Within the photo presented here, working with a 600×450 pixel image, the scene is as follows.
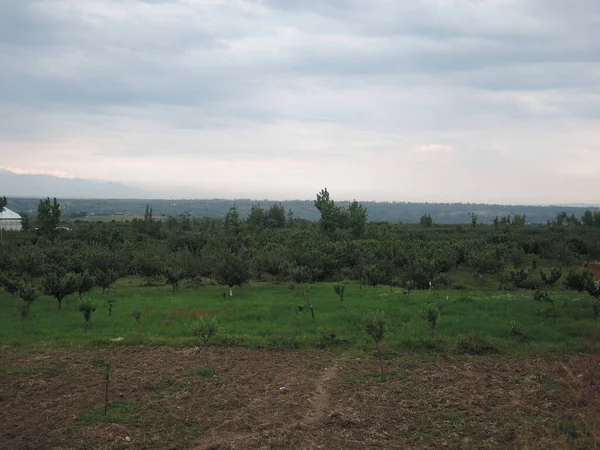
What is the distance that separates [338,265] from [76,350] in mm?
31931

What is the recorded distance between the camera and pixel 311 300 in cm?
2812

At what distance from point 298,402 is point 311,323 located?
371 inches

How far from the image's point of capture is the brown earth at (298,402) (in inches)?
388

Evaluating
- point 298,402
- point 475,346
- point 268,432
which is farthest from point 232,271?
point 268,432

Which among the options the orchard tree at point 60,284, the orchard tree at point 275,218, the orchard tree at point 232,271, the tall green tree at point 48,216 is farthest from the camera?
the orchard tree at point 275,218

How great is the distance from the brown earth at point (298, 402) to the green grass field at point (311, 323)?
1747 mm

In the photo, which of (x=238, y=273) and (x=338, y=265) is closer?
(x=238, y=273)

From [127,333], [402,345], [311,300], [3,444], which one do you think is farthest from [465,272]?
[3,444]

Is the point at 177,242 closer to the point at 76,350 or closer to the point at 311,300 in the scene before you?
the point at 311,300

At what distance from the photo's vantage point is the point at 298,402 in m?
11.9

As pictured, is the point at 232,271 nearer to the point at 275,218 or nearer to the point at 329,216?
the point at 329,216

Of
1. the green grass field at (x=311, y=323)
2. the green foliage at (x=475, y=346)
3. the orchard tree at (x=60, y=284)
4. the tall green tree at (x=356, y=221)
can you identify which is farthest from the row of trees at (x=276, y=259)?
the green foliage at (x=475, y=346)

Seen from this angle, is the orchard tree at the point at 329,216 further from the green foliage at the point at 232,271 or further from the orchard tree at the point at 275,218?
the green foliage at the point at 232,271

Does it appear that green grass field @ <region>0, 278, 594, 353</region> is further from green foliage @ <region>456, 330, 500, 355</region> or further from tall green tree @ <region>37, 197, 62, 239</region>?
tall green tree @ <region>37, 197, 62, 239</region>
